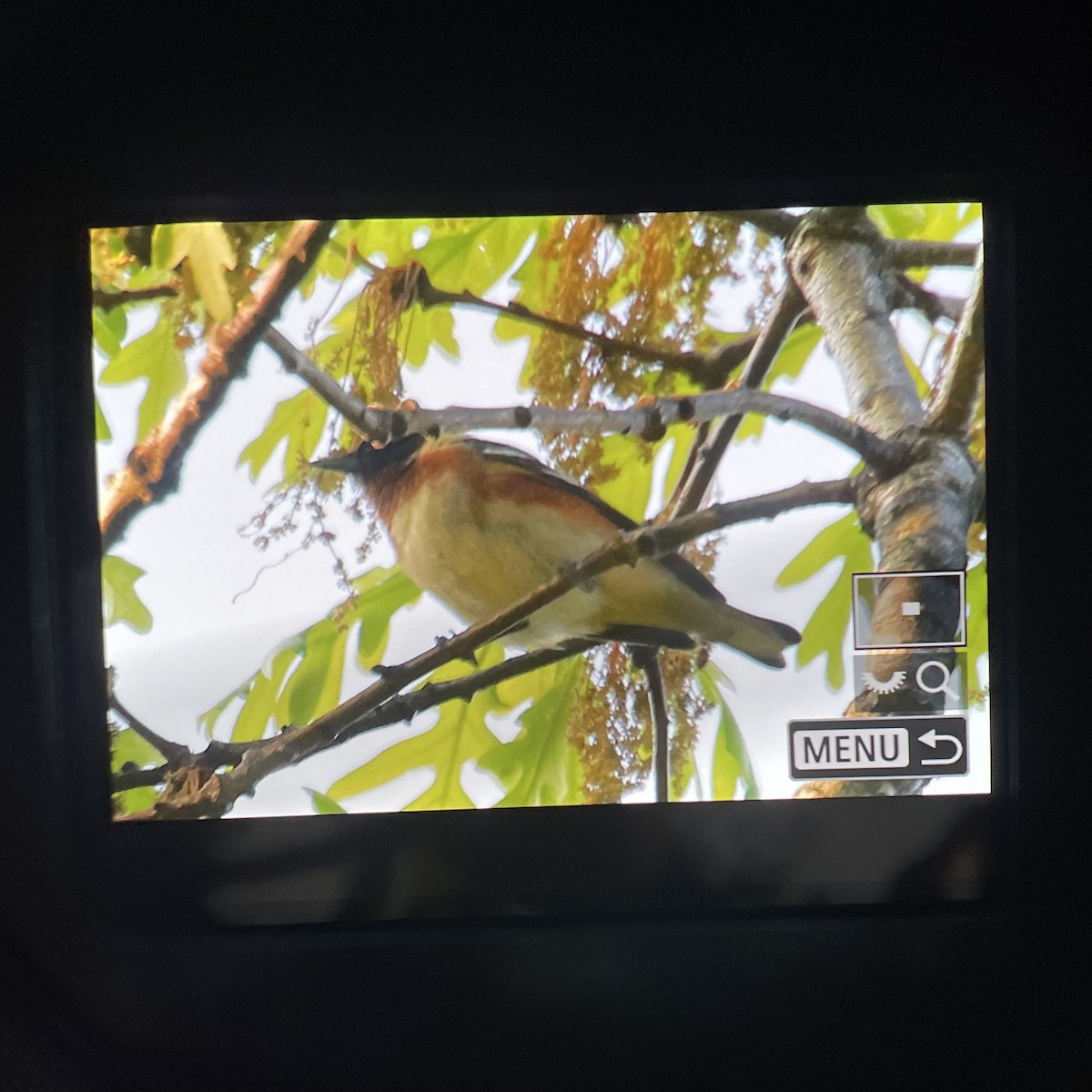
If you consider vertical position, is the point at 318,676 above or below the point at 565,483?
below

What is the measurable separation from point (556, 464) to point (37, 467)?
546 mm

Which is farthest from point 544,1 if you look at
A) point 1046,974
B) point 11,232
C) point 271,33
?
point 1046,974

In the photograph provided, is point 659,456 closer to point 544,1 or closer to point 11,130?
point 544,1

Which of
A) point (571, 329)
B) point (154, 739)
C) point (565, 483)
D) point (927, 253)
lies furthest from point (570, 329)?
point (154, 739)

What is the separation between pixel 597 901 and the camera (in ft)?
2.87

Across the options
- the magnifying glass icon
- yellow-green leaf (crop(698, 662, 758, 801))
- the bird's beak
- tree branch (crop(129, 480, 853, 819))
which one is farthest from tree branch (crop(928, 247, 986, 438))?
the bird's beak

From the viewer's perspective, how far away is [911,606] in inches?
33.9

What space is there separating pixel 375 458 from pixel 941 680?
0.64 meters

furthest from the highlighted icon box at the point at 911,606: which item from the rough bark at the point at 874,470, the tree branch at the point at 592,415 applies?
the tree branch at the point at 592,415

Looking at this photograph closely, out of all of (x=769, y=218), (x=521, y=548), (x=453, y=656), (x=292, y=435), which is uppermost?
(x=769, y=218)

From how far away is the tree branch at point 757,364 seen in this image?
846 mm

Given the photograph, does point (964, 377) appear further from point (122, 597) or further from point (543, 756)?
point (122, 597)

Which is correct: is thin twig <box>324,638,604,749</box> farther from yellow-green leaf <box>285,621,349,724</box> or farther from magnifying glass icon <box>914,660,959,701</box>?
magnifying glass icon <box>914,660,959,701</box>

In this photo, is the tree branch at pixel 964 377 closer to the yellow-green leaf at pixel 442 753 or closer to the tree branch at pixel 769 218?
the tree branch at pixel 769 218
